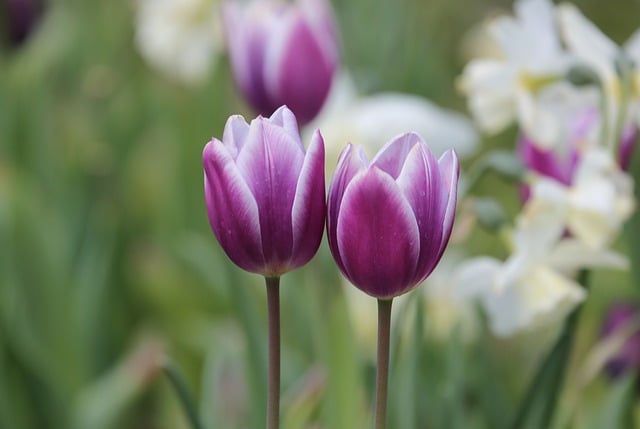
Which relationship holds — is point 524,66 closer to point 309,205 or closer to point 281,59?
point 281,59

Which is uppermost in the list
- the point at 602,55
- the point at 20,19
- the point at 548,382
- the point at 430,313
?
the point at 20,19

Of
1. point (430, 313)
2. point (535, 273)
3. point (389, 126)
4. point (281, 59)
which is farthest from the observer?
point (430, 313)

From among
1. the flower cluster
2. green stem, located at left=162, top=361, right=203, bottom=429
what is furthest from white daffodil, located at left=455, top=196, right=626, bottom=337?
green stem, located at left=162, top=361, right=203, bottom=429

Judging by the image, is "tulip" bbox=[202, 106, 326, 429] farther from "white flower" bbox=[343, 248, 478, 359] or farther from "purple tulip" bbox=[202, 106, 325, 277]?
"white flower" bbox=[343, 248, 478, 359]

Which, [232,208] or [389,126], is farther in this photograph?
[389,126]

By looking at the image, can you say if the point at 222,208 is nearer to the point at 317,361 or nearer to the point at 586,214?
the point at 586,214

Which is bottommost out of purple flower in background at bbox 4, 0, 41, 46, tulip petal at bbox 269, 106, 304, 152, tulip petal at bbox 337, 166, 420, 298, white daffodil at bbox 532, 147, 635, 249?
white daffodil at bbox 532, 147, 635, 249

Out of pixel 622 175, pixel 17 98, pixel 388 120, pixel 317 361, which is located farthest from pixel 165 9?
pixel 622 175

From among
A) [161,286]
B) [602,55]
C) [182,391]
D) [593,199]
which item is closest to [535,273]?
[593,199]
